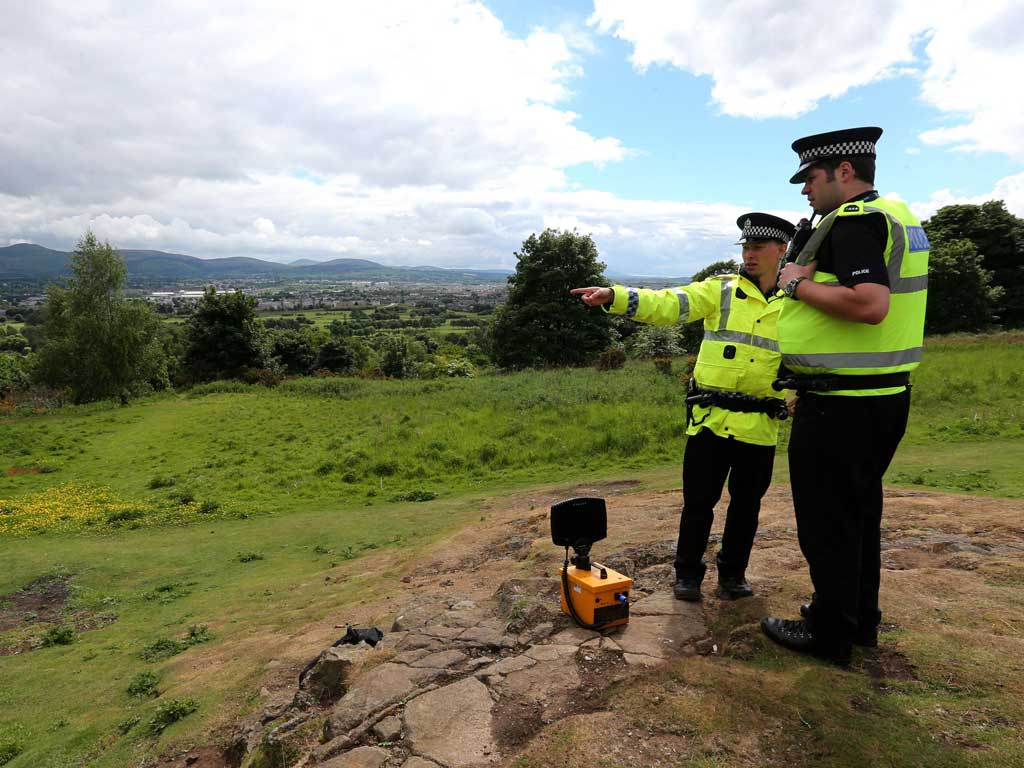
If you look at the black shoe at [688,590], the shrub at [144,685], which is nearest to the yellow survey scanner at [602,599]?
the black shoe at [688,590]

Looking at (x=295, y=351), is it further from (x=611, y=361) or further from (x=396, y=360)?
(x=611, y=361)

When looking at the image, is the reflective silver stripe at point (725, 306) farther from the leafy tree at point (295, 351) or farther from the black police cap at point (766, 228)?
the leafy tree at point (295, 351)

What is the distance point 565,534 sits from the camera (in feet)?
13.0

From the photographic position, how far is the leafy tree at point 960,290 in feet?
115

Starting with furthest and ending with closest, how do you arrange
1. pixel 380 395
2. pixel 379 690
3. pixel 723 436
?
pixel 380 395 < pixel 723 436 < pixel 379 690

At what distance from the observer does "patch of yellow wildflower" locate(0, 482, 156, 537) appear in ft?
37.6

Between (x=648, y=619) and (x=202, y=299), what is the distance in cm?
4258

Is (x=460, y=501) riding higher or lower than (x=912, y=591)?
lower

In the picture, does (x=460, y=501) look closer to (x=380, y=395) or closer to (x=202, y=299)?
(x=380, y=395)

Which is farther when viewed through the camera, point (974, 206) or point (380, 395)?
point (974, 206)

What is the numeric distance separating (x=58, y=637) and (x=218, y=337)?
3598 centimetres

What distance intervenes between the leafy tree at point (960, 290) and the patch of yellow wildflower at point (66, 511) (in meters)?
42.4

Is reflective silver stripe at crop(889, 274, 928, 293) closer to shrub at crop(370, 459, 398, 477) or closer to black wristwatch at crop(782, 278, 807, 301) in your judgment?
black wristwatch at crop(782, 278, 807, 301)

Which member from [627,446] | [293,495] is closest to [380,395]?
[293,495]
